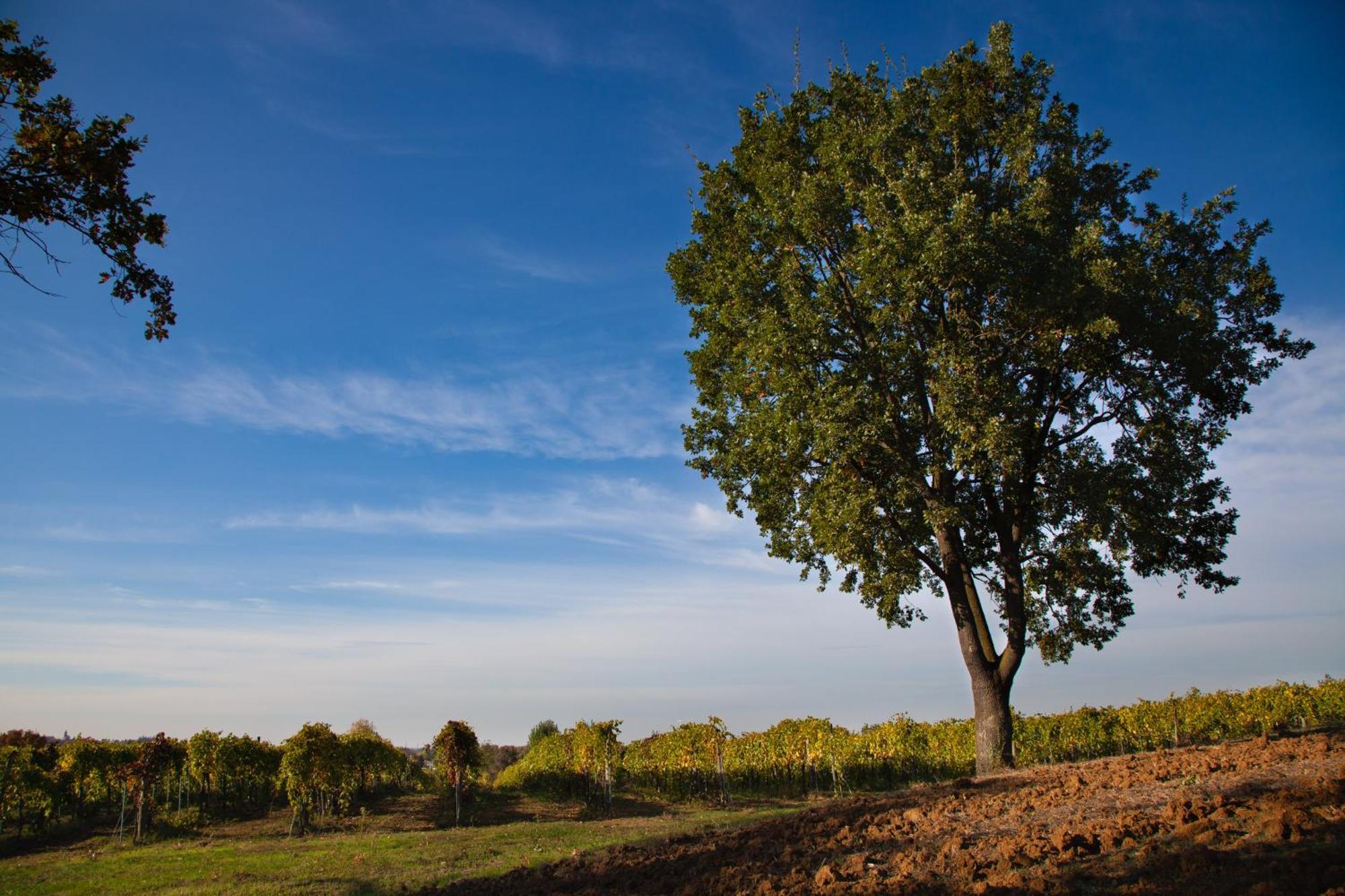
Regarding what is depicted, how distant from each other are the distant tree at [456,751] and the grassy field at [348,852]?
5.45 feet

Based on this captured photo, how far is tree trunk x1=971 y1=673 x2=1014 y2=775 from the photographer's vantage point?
15.0 metres

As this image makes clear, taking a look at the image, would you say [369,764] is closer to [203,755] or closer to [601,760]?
[203,755]

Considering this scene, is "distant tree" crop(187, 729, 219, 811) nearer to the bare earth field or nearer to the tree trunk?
the bare earth field

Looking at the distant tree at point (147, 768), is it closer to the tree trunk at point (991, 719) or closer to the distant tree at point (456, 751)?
the distant tree at point (456, 751)

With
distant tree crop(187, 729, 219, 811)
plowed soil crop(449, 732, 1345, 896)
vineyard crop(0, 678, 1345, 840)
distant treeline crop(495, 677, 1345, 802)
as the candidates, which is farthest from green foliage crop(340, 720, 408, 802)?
plowed soil crop(449, 732, 1345, 896)

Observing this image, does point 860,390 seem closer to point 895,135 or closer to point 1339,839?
point 895,135

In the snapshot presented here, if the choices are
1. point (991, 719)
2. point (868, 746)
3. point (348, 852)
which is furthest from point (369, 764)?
point (991, 719)

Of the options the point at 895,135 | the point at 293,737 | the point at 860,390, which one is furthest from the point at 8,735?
the point at 895,135

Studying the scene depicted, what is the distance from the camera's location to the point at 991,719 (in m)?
15.3

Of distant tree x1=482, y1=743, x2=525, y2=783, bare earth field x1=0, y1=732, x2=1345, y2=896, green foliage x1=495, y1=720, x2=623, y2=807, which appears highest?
bare earth field x1=0, y1=732, x2=1345, y2=896

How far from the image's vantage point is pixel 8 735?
36.1 m

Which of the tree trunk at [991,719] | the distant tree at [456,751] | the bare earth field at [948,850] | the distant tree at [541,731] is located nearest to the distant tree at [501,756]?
the distant tree at [541,731]

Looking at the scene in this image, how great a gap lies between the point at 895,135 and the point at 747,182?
163 inches

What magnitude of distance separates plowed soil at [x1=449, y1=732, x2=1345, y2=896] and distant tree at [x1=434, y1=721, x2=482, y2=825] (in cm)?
1610
